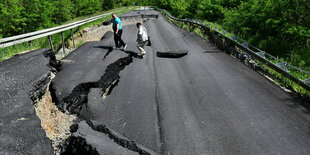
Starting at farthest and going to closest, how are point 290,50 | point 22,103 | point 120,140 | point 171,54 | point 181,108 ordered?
1. point 171,54
2. point 290,50
3. point 181,108
4. point 22,103
5. point 120,140

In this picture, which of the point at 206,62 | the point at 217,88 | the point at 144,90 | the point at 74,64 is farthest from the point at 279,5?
the point at 74,64

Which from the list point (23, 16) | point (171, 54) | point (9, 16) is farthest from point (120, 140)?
point (23, 16)

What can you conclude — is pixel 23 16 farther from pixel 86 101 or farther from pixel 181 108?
pixel 181 108

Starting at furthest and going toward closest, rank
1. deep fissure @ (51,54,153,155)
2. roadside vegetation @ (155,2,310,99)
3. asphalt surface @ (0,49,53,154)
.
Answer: roadside vegetation @ (155,2,310,99) → deep fissure @ (51,54,153,155) → asphalt surface @ (0,49,53,154)

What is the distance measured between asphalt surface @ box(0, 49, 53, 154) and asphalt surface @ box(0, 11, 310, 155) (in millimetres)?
324

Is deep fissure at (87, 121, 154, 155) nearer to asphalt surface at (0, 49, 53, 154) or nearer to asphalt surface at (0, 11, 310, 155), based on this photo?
asphalt surface at (0, 11, 310, 155)

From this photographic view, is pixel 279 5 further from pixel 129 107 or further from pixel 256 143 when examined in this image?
pixel 129 107

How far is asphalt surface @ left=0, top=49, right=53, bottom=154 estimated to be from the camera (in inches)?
116

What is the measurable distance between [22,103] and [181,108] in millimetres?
3727

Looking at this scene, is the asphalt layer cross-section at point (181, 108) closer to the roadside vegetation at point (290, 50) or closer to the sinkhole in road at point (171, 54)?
the roadside vegetation at point (290, 50)

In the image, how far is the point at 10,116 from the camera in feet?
11.9

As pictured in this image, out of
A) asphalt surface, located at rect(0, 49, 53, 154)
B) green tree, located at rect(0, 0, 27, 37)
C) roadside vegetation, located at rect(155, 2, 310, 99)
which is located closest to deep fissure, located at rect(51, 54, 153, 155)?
asphalt surface, located at rect(0, 49, 53, 154)

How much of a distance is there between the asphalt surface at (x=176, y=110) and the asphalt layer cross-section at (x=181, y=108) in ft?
0.06

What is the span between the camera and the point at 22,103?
412cm
